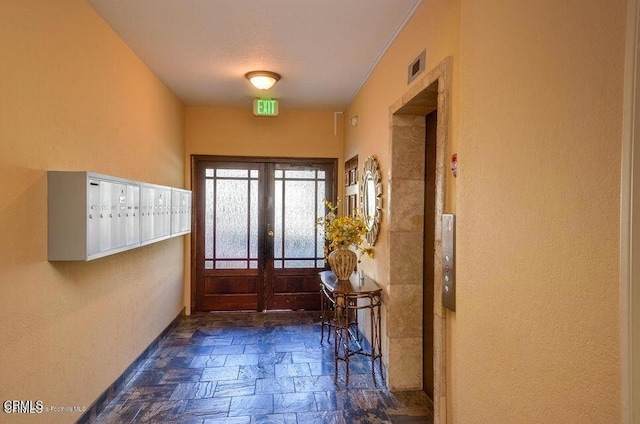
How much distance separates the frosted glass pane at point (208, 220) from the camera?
5.20 metres

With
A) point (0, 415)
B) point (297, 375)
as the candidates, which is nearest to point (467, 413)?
point (297, 375)

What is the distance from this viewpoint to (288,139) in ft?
17.2

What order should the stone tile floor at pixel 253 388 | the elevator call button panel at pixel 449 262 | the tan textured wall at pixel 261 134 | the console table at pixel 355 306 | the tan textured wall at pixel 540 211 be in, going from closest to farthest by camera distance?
the tan textured wall at pixel 540 211 → the elevator call button panel at pixel 449 262 → the stone tile floor at pixel 253 388 → the console table at pixel 355 306 → the tan textured wall at pixel 261 134

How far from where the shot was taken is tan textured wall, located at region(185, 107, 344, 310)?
201 inches

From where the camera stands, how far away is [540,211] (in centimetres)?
125

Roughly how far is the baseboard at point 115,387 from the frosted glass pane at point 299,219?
6.62 ft

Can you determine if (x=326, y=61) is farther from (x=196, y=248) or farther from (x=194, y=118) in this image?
(x=196, y=248)

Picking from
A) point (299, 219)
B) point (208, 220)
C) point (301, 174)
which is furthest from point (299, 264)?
point (208, 220)

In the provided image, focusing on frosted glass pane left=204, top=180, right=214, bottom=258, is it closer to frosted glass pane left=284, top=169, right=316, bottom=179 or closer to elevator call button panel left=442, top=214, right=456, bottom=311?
frosted glass pane left=284, top=169, right=316, bottom=179

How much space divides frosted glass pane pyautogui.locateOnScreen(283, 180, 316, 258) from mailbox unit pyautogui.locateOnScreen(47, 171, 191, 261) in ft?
8.56

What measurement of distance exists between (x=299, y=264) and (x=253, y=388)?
2.39m

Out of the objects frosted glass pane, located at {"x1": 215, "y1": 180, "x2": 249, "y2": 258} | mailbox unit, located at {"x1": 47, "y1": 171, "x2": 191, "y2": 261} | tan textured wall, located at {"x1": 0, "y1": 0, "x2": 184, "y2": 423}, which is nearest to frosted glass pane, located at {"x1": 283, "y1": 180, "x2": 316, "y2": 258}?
frosted glass pane, located at {"x1": 215, "y1": 180, "x2": 249, "y2": 258}

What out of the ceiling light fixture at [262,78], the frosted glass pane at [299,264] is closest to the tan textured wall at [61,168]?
the ceiling light fixture at [262,78]

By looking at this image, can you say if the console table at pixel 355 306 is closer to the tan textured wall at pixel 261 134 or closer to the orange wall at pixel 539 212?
the orange wall at pixel 539 212
